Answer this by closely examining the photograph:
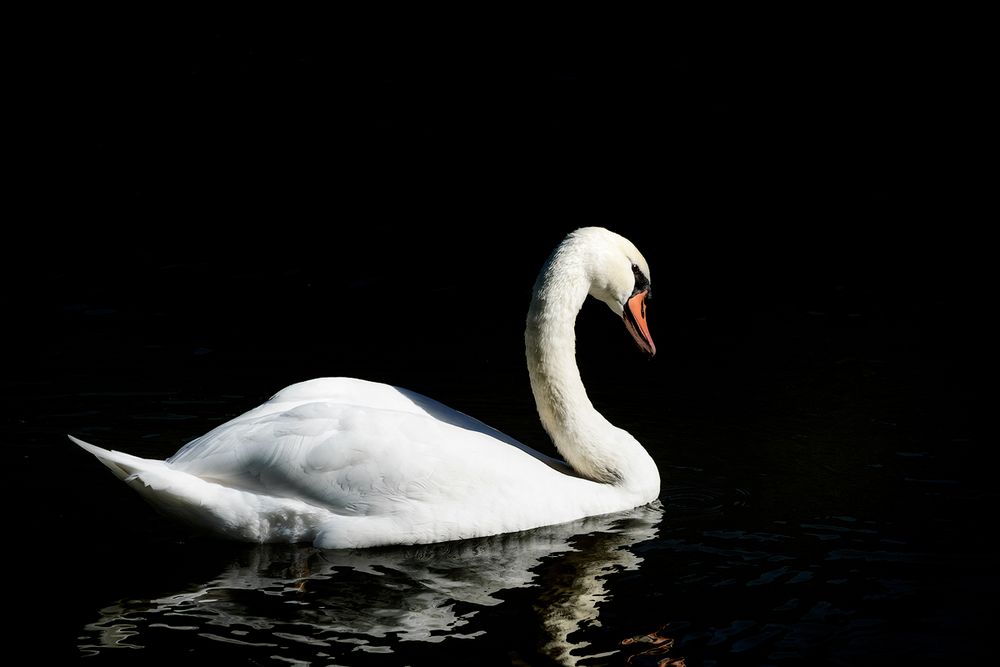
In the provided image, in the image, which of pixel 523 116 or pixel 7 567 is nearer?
pixel 7 567

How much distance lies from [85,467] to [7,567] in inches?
75.8

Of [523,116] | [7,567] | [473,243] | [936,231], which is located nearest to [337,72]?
[523,116]

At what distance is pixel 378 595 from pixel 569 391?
2.12 metres

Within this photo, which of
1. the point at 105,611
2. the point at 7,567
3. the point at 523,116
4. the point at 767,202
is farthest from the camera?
the point at 523,116

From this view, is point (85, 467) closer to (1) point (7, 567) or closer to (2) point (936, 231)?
(1) point (7, 567)

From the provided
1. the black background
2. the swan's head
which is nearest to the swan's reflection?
Result: the swan's head

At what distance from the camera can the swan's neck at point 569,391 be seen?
26.8 feet

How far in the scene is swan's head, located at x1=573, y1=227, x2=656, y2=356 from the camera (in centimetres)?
824

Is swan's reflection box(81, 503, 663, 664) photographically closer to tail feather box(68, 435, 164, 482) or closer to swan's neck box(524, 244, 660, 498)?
swan's neck box(524, 244, 660, 498)

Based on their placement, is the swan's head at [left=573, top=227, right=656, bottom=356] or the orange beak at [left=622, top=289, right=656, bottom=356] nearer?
the swan's head at [left=573, top=227, right=656, bottom=356]

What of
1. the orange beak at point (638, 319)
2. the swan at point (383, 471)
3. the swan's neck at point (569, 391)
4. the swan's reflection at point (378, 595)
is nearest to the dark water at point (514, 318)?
the swan's reflection at point (378, 595)

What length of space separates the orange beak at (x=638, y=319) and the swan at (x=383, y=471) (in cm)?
35

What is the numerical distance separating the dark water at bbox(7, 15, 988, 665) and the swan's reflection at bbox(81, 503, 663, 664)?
24mm

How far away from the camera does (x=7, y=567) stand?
6.98 meters
